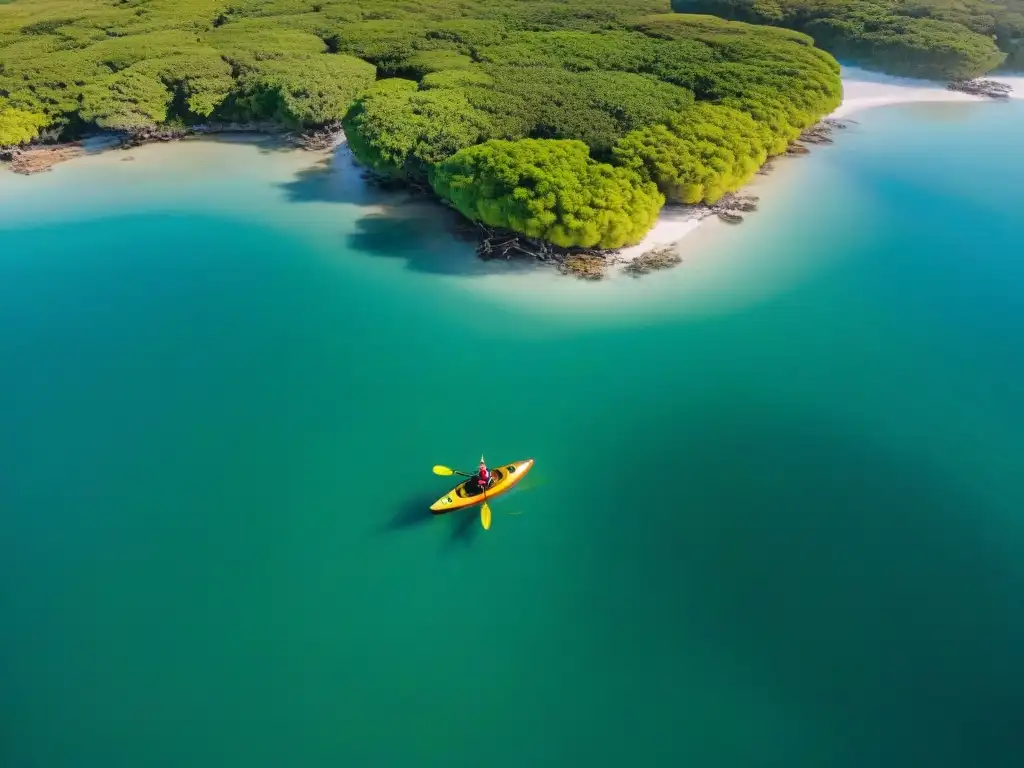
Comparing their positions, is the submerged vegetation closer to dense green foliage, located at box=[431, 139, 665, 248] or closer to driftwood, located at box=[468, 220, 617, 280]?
dense green foliage, located at box=[431, 139, 665, 248]

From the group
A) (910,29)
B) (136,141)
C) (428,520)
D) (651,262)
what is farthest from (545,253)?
(910,29)

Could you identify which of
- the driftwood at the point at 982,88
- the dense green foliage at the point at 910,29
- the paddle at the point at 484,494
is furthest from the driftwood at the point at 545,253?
the dense green foliage at the point at 910,29

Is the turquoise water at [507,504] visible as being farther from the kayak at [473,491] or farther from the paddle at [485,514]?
the kayak at [473,491]

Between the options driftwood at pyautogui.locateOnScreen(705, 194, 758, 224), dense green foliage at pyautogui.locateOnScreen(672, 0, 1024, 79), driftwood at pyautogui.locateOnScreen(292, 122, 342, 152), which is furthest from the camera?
dense green foliage at pyautogui.locateOnScreen(672, 0, 1024, 79)

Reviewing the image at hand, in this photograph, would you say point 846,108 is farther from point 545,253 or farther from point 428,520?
point 428,520

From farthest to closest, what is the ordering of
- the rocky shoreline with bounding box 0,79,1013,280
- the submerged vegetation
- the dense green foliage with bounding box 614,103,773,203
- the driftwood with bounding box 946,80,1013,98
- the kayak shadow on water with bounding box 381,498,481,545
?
the driftwood with bounding box 946,80,1013,98, the dense green foliage with bounding box 614,103,773,203, the submerged vegetation, the rocky shoreline with bounding box 0,79,1013,280, the kayak shadow on water with bounding box 381,498,481,545

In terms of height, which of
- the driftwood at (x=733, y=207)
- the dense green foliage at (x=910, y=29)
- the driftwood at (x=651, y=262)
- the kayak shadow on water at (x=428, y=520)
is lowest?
the kayak shadow on water at (x=428, y=520)

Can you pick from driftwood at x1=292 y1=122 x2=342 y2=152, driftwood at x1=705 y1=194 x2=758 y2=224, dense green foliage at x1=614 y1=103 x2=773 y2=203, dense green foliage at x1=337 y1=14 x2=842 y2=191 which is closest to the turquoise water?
driftwood at x1=705 y1=194 x2=758 y2=224
